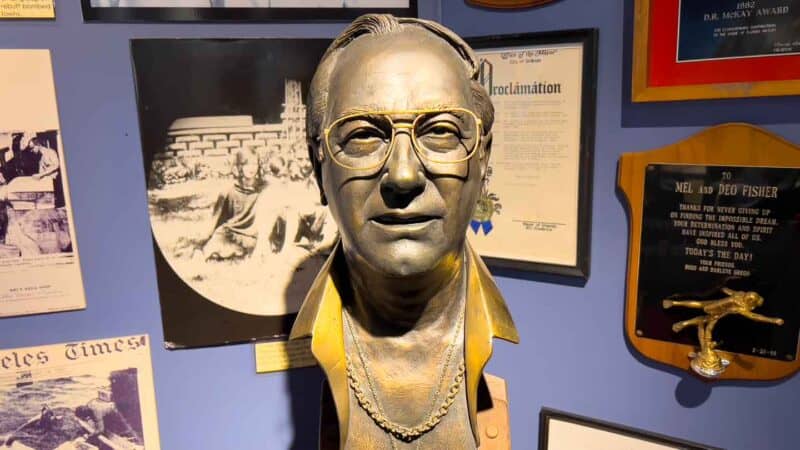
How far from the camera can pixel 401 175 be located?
882 millimetres

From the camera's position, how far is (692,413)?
4.28ft

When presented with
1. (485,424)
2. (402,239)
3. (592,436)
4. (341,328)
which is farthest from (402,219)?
(592,436)

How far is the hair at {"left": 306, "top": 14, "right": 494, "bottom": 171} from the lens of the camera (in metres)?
0.99

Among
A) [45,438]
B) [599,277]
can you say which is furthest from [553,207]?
[45,438]

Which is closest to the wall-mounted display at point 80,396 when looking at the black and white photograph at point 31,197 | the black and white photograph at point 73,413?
the black and white photograph at point 73,413

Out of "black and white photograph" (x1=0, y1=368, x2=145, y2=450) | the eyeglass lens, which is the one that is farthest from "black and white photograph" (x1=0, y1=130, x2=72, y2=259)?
the eyeglass lens

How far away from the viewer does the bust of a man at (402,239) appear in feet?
3.00

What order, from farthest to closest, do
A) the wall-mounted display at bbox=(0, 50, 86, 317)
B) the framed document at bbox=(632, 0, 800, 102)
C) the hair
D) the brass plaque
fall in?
1. the brass plaque
2. the wall-mounted display at bbox=(0, 50, 86, 317)
3. the framed document at bbox=(632, 0, 800, 102)
4. the hair

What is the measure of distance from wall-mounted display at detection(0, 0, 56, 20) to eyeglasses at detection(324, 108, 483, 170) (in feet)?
2.35

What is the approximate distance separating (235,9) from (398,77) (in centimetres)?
61

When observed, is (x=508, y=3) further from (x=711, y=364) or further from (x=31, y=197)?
(x=31, y=197)

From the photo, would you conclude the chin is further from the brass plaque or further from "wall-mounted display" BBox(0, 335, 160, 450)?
"wall-mounted display" BBox(0, 335, 160, 450)

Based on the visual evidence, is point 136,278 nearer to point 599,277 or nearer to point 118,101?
point 118,101

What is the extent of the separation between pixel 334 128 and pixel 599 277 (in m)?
0.74
